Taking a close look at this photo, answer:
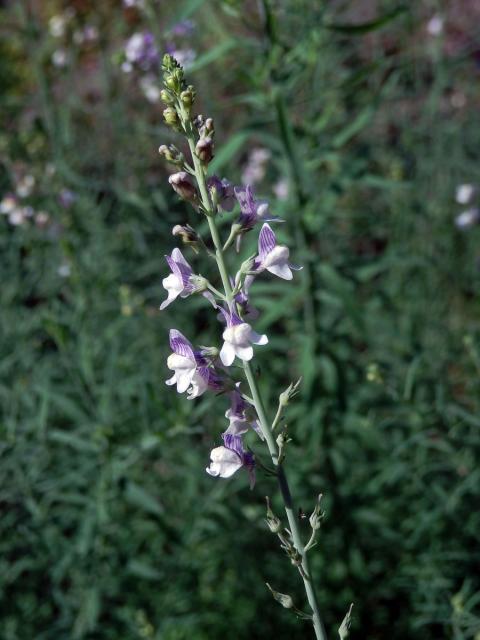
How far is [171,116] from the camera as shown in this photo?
6.18ft

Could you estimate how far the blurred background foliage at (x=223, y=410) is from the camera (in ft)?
12.4

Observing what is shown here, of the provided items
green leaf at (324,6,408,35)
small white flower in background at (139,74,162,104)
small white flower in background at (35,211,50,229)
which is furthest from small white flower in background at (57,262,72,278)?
green leaf at (324,6,408,35)

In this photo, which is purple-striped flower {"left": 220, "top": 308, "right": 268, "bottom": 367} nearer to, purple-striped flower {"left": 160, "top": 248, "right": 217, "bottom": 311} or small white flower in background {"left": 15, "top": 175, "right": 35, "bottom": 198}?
purple-striped flower {"left": 160, "top": 248, "right": 217, "bottom": 311}

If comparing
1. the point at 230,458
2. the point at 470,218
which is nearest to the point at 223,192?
the point at 230,458

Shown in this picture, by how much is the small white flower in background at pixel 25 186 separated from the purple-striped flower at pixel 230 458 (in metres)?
3.29

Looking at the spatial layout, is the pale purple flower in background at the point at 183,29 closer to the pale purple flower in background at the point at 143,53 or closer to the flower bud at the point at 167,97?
the pale purple flower in background at the point at 143,53

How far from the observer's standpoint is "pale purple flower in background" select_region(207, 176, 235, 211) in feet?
6.54

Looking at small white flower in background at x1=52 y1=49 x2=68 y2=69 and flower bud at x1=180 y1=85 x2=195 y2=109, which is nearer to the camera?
flower bud at x1=180 y1=85 x2=195 y2=109

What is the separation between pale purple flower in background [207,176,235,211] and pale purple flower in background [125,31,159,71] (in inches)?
113

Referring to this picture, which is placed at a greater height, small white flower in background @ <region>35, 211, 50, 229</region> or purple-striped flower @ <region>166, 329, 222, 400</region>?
small white flower in background @ <region>35, 211, 50, 229</region>

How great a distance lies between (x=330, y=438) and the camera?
4.39 m

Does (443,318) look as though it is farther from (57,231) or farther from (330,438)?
(57,231)

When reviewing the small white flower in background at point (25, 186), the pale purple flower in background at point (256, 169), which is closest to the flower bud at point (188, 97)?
the small white flower in background at point (25, 186)

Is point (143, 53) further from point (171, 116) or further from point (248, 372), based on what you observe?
point (248, 372)
